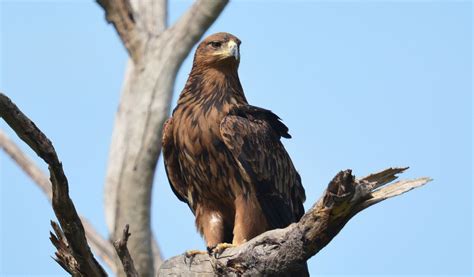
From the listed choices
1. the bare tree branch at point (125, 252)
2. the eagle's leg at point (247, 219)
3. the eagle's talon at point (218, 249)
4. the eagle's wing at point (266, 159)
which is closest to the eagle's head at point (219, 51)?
the eagle's wing at point (266, 159)

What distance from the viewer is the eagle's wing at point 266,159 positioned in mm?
7359

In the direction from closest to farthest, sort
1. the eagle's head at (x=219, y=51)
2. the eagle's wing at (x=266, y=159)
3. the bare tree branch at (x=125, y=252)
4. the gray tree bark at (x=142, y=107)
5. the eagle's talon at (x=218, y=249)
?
the bare tree branch at (x=125, y=252) → the eagle's talon at (x=218, y=249) → the eagle's wing at (x=266, y=159) → the eagle's head at (x=219, y=51) → the gray tree bark at (x=142, y=107)

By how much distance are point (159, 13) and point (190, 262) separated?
23.8 feet

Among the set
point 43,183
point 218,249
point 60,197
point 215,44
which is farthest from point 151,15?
point 60,197

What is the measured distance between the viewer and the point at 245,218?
23.8ft

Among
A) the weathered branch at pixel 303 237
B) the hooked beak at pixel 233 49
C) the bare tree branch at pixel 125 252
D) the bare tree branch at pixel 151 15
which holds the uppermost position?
the bare tree branch at pixel 151 15

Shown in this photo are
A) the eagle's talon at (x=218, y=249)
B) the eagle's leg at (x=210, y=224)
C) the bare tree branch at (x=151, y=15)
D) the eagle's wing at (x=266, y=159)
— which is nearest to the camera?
the eagle's talon at (x=218, y=249)

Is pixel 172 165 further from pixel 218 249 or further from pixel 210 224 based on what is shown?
pixel 218 249

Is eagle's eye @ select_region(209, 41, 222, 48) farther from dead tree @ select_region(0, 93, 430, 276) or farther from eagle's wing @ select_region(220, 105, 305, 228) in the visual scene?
dead tree @ select_region(0, 93, 430, 276)

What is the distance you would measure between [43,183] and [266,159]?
766 cm

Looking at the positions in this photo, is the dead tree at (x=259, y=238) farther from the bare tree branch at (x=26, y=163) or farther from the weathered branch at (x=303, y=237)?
the bare tree branch at (x=26, y=163)

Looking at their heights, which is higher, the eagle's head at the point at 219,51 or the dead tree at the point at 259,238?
the eagle's head at the point at 219,51

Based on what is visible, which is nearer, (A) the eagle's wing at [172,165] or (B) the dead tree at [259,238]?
(B) the dead tree at [259,238]

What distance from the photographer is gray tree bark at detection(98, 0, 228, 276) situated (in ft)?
39.3
